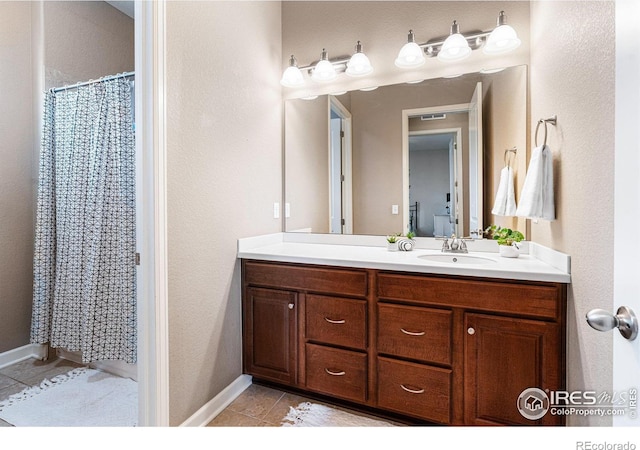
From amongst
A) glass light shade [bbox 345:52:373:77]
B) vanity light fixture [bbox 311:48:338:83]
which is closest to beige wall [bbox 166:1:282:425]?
vanity light fixture [bbox 311:48:338:83]

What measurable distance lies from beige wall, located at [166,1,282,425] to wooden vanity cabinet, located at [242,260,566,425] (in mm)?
248

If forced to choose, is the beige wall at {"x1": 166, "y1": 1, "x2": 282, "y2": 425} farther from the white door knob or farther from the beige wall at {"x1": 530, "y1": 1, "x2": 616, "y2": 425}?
the beige wall at {"x1": 530, "y1": 1, "x2": 616, "y2": 425}

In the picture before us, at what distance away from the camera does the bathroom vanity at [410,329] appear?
A: 1394 mm

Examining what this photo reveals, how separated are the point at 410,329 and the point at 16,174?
2818 millimetres

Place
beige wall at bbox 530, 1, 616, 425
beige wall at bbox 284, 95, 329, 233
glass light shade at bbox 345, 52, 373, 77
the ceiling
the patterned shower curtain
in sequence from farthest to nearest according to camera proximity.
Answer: the ceiling
beige wall at bbox 284, 95, 329, 233
glass light shade at bbox 345, 52, 373, 77
the patterned shower curtain
beige wall at bbox 530, 1, 616, 425

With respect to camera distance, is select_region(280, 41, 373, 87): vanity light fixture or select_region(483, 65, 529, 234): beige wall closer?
select_region(483, 65, 529, 234): beige wall

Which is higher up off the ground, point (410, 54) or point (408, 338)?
point (410, 54)

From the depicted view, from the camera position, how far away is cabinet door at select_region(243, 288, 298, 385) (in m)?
1.88

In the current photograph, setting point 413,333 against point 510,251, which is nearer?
point 413,333

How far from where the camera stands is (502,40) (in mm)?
1837

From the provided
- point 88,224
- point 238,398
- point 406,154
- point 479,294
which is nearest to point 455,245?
point 479,294

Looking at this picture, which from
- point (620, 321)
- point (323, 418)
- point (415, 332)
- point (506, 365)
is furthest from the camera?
point (323, 418)

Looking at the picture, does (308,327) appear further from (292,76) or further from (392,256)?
(292,76)
